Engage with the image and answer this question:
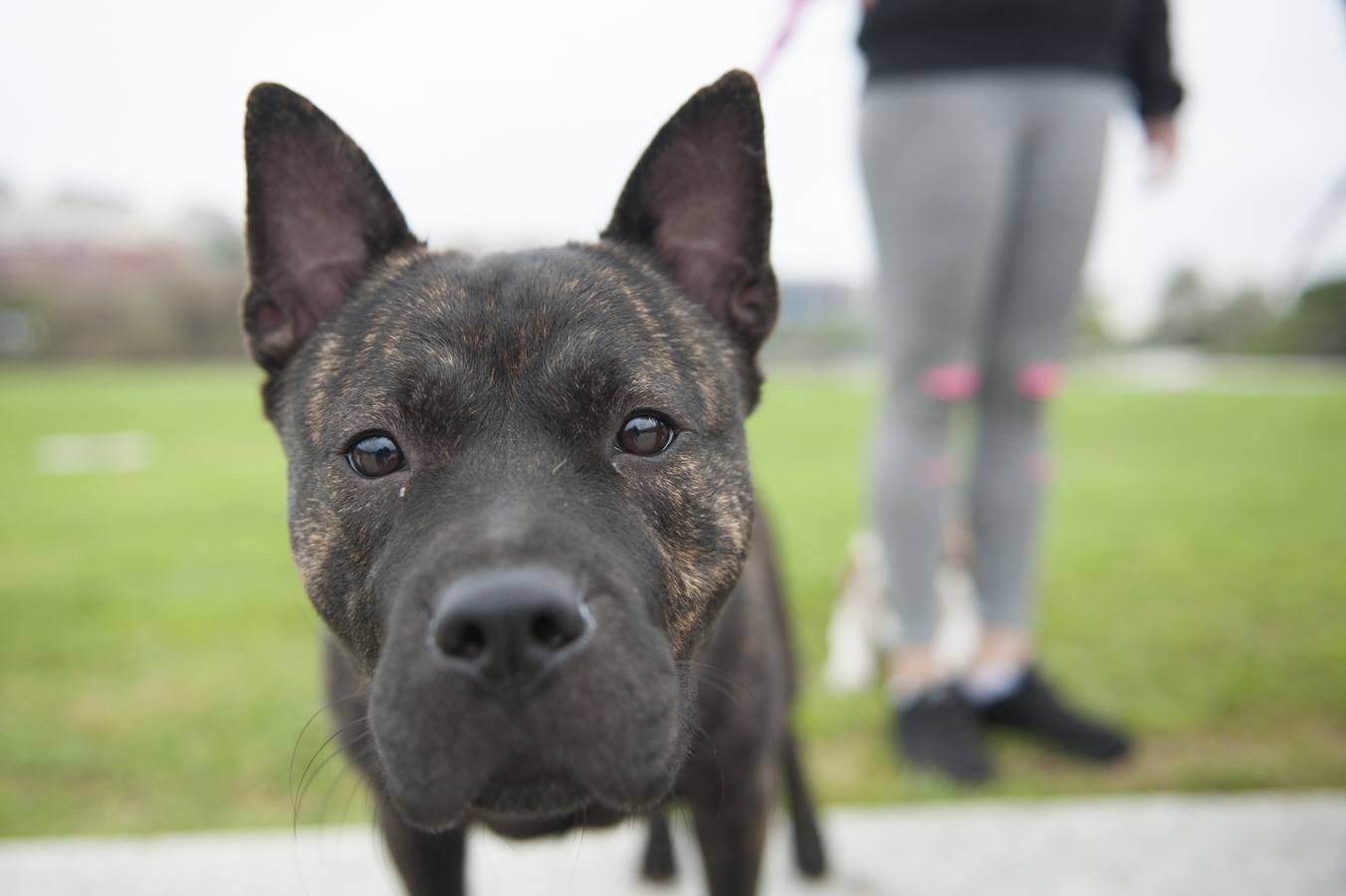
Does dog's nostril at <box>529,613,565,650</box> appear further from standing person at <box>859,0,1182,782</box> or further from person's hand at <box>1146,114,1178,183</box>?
person's hand at <box>1146,114,1178,183</box>

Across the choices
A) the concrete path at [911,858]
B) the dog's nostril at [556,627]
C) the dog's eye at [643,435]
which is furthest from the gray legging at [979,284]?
the dog's nostril at [556,627]

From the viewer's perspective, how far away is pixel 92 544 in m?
8.33

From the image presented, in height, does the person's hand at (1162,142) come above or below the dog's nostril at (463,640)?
above

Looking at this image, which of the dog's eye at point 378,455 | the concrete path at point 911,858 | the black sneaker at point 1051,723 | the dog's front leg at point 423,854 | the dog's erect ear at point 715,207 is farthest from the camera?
the black sneaker at point 1051,723

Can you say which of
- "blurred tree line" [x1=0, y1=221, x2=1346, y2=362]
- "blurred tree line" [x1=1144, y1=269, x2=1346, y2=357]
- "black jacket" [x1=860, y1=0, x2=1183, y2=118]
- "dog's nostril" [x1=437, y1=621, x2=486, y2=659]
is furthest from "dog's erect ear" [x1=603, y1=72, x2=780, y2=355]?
"blurred tree line" [x1=0, y1=221, x2=1346, y2=362]

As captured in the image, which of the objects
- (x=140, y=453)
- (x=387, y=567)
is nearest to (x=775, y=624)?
(x=387, y=567)

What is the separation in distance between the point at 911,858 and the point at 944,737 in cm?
81

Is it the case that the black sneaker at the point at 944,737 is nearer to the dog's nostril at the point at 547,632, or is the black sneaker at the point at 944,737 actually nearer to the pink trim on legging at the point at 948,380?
the pink trim on legging at the point at 948,380

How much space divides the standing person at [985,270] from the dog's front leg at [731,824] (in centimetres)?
158

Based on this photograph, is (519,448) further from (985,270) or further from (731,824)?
(985,270)

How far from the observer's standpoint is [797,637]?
500 centimetres

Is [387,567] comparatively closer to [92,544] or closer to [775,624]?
[775,624]

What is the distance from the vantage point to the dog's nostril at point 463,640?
137 cm

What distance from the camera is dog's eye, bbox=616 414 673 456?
181cm
